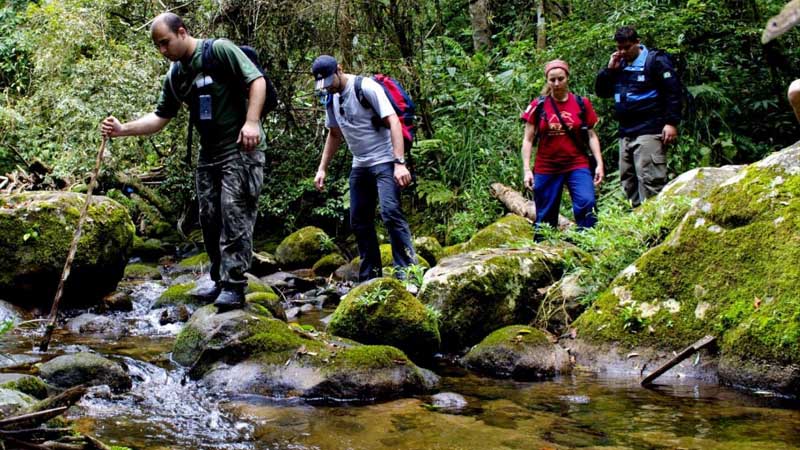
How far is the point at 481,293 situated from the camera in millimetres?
5652

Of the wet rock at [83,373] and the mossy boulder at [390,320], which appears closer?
the wet rock at [83,373]

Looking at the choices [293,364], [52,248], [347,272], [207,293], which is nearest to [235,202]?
[293,364]

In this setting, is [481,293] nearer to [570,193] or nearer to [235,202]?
[570,193]

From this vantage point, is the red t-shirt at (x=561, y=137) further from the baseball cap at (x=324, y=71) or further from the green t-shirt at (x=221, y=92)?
the green t-shirt at (x=221, y=92)

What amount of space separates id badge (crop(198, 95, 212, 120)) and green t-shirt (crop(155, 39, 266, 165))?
0.03 meters

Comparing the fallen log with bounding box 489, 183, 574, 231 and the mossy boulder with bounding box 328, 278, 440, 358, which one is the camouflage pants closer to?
the mossy boulder with bounding box 328, 278, 440, 358

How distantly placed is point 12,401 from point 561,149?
513 centimetres

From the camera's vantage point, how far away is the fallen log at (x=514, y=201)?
32.4 ft

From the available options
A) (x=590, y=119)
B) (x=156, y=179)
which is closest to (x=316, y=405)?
(x=590, y=119)

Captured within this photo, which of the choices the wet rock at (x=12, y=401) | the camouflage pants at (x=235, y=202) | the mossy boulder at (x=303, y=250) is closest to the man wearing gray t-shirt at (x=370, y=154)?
the camouflage pants at (x=235, y=202)

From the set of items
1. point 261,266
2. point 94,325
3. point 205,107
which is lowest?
point 94,325

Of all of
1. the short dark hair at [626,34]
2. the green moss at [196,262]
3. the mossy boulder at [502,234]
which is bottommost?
the green moss at [196,262]

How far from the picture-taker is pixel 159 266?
450 inches

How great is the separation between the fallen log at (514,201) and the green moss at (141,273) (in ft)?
16.6
